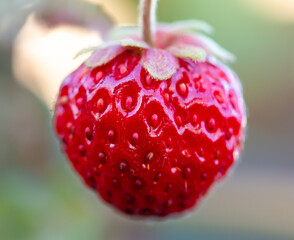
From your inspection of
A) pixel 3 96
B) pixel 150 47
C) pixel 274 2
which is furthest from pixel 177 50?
pixel 274 2

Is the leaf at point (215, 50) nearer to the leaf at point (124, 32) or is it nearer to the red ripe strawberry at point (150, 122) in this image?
the red ripe strawberry at point (150, 122)

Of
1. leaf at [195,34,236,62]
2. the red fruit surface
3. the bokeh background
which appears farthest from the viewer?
the bokeh background

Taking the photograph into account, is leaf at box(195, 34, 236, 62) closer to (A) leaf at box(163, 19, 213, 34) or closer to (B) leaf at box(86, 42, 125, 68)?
(A) leaf at box(163, 19, 213, 34)

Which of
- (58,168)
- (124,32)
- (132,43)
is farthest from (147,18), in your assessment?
(58,168)

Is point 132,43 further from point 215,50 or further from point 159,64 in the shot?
point 215,50

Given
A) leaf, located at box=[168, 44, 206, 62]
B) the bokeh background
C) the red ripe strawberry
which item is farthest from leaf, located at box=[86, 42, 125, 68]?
the bokeh background

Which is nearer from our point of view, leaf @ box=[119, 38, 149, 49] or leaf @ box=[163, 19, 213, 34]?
leaf @ box=[119, 38, 149, 49]

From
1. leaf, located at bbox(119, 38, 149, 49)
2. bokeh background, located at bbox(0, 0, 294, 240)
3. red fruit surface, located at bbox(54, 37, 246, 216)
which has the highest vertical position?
bokeh background, located at bbox(0, 0, 294, 240)
